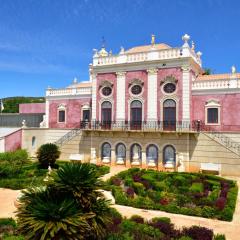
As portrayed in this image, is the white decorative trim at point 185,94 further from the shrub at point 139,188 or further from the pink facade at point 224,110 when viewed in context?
the shrub at point 139,188

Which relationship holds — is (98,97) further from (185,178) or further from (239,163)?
(239,163)

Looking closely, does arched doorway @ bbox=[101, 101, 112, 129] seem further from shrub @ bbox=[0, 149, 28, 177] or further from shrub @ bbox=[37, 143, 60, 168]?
shrub @ bbox=[0, 149, 28, 177]

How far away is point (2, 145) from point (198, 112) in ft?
72.2

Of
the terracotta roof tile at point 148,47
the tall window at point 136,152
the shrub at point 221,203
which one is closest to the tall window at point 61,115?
the tall window at point 136,152

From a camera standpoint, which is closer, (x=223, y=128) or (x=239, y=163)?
(x=239, y=163)

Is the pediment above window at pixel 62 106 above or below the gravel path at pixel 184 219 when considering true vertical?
above

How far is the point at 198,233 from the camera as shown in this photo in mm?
→ 12867

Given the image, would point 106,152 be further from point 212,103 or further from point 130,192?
point 212,103

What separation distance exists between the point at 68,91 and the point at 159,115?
1275cm

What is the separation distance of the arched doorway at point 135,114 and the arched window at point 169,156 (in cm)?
386

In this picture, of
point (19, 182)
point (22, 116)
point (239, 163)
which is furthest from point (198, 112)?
point (22, 116)

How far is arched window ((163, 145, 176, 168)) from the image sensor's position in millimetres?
28969

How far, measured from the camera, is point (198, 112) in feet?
95.5

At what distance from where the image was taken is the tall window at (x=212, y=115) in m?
28.4
